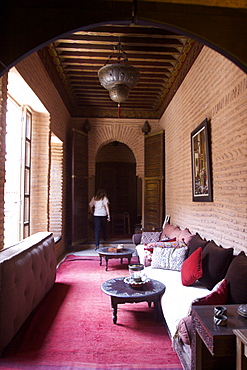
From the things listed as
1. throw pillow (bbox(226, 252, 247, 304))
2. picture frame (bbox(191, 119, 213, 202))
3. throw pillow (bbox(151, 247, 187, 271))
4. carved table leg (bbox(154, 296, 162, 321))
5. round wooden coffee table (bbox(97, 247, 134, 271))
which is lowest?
carved table leg (bbox(154, 296, 162, 321))

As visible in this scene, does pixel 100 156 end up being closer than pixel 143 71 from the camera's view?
No

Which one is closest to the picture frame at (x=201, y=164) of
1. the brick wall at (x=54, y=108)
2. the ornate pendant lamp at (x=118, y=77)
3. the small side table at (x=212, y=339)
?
the ornate pendant lamp at (x=118, y=77)

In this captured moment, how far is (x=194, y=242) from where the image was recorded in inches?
152

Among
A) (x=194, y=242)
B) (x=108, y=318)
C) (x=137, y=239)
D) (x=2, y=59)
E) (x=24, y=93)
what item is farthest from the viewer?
(x=137, y=239)

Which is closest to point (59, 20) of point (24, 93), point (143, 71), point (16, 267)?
point (16, 267)

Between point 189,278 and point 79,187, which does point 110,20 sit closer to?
point 189,278

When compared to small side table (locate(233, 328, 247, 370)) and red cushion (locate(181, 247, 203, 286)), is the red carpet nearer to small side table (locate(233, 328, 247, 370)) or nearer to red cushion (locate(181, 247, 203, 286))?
red cushion (locate(181, 247, 203, 286))

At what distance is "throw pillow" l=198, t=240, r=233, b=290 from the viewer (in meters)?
2.85

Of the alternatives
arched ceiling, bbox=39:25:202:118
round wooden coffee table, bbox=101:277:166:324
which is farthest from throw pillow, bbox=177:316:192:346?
arched ceiling, bbox=39:25:202:118

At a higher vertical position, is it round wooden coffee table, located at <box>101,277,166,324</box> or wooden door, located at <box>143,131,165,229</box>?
wooden door, located at <box>143,131,165,229</box>

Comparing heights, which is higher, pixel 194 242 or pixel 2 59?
pixel 2 59

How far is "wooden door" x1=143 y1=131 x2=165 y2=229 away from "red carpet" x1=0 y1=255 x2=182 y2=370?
139 inches

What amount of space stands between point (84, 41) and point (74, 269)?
398cm

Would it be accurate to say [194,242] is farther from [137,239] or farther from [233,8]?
[233,8]
